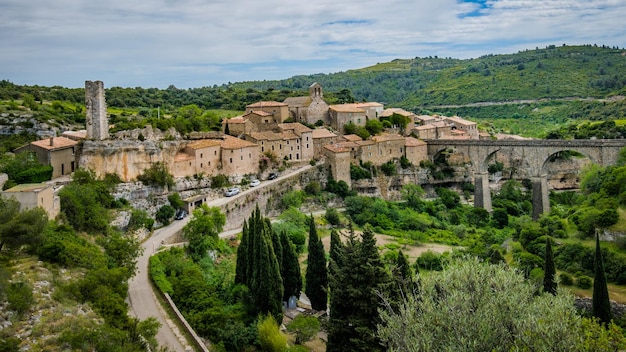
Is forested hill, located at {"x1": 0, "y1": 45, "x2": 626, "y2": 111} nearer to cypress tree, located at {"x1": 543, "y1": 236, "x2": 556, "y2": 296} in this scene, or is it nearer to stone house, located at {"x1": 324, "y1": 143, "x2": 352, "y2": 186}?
stone house, located at {"x1": 324, "y1": 143, "x2": 352, "y2": 186}

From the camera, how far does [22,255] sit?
21.0m

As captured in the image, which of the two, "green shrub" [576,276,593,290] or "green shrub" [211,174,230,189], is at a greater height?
"green shrub" [211,174,230,189]

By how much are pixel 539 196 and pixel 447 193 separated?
8.87m

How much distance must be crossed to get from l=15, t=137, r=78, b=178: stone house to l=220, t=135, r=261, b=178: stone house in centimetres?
1091

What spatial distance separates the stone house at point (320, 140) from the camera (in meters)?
51.4

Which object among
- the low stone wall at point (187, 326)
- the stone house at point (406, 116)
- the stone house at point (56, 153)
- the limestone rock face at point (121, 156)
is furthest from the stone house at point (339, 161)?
the low stone wall at point (187, 326)

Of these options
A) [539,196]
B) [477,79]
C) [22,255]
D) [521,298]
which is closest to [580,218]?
[539,196]

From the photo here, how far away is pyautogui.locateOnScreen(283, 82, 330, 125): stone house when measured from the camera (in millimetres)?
57688

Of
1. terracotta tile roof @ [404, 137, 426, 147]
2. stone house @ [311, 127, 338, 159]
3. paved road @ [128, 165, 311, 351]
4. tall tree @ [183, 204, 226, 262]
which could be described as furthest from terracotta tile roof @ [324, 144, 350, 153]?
paved road @ [128, 165, 311, 351]

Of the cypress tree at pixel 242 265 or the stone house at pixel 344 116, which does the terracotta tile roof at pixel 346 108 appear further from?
the cypress tree at pixel 242 265

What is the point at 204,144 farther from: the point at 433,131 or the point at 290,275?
the point at 433,131

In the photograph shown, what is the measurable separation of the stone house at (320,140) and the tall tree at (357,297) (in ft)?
102

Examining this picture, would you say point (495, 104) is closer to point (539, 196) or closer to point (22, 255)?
point (539, 196)

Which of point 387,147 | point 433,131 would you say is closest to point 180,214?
point 387,147
